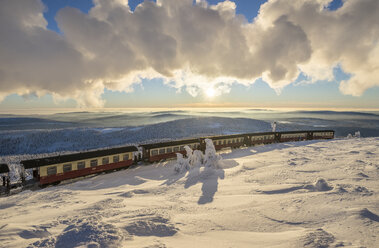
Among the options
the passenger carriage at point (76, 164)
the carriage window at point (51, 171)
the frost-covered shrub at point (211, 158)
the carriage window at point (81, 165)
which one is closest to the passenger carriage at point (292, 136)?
the frost-covered shrub at point (211, 158)

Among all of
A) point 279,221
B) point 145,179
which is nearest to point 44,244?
point 279,221

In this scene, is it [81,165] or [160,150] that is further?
[160,150]

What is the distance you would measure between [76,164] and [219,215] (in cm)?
1769

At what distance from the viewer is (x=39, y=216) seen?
833cm

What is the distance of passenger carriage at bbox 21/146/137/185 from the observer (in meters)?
16.4

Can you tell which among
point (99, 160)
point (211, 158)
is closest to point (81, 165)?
→ point (99, 160)

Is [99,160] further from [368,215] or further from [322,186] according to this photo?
[368,215]

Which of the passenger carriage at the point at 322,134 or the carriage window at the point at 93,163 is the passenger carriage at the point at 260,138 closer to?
the passenger carriage at the point at 322,134

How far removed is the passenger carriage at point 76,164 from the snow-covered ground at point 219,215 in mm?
4539

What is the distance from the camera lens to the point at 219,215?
24.1 feet

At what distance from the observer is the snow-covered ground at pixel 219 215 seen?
528cm

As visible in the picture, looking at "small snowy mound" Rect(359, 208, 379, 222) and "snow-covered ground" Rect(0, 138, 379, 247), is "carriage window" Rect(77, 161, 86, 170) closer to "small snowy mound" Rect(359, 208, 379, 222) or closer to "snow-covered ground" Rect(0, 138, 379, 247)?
"snow-covered ground" Rect(0, 138, 379, 247)

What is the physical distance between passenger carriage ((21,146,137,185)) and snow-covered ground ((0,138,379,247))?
14.9 feet

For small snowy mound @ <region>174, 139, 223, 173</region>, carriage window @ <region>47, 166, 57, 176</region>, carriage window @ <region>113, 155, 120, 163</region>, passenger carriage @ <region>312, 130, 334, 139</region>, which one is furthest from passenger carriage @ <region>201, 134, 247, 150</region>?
passenger carriage @ <region>312, 130, 334, 139</region>
